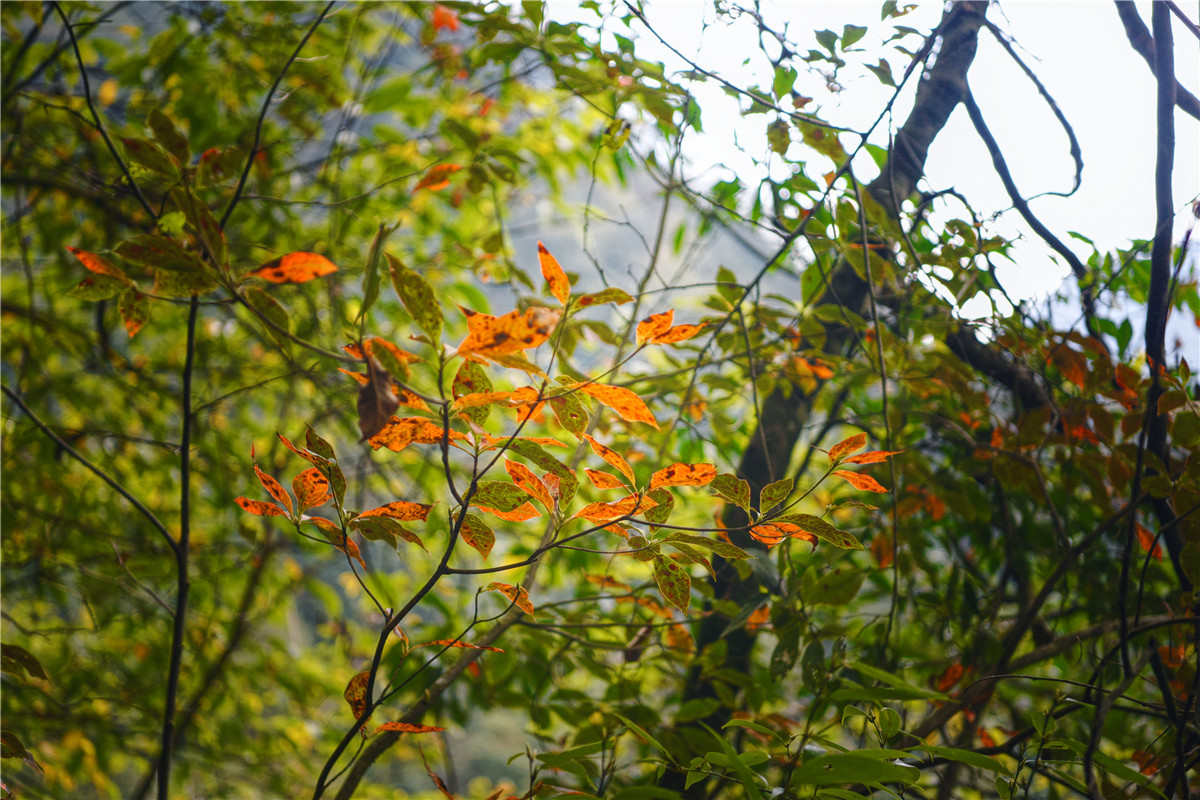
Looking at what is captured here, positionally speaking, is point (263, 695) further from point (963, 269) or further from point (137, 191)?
point (963, 269)

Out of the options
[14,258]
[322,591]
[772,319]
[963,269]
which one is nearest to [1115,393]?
[963,269]

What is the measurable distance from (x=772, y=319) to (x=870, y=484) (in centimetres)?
33

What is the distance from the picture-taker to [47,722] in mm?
1146

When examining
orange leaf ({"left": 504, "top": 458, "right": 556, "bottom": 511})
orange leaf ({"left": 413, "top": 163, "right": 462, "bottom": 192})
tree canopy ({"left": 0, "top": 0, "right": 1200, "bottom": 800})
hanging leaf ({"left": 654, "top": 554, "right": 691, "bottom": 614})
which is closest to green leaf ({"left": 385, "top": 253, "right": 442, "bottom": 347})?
tree canopy ({"left": 0, "top": 0, "right": 1200, "bottom": 800})

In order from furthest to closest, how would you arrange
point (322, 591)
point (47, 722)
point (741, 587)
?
point (322, 591), point (47, 722), point (741, 587)

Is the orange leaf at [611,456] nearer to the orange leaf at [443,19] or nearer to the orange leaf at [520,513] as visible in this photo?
the orange leaf at [520,513]

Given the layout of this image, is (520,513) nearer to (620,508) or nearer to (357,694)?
(620,508)

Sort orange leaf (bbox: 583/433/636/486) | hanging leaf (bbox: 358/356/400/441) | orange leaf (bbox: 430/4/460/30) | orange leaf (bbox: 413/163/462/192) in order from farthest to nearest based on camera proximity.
Result: orange leaf (bbox: 430/4/460/30) → orange leaf (bbox: 413/163/462/192) → orange leaf (bbox: 583/433/636/486) → hanging leaf (bbox: 358/356/400/441)

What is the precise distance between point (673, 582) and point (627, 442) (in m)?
0.41

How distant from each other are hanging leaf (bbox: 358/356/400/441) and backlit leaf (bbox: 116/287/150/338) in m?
0.20

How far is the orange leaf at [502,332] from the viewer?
12.1 inches

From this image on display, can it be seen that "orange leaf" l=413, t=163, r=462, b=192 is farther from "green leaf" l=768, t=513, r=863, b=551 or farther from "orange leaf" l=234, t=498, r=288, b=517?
"green leaf" l=768, t=513, r=863, b=551

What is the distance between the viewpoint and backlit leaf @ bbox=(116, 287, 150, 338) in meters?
0.41

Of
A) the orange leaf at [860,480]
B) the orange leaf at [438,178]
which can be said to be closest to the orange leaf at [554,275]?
the orange leaf at [860,480]
